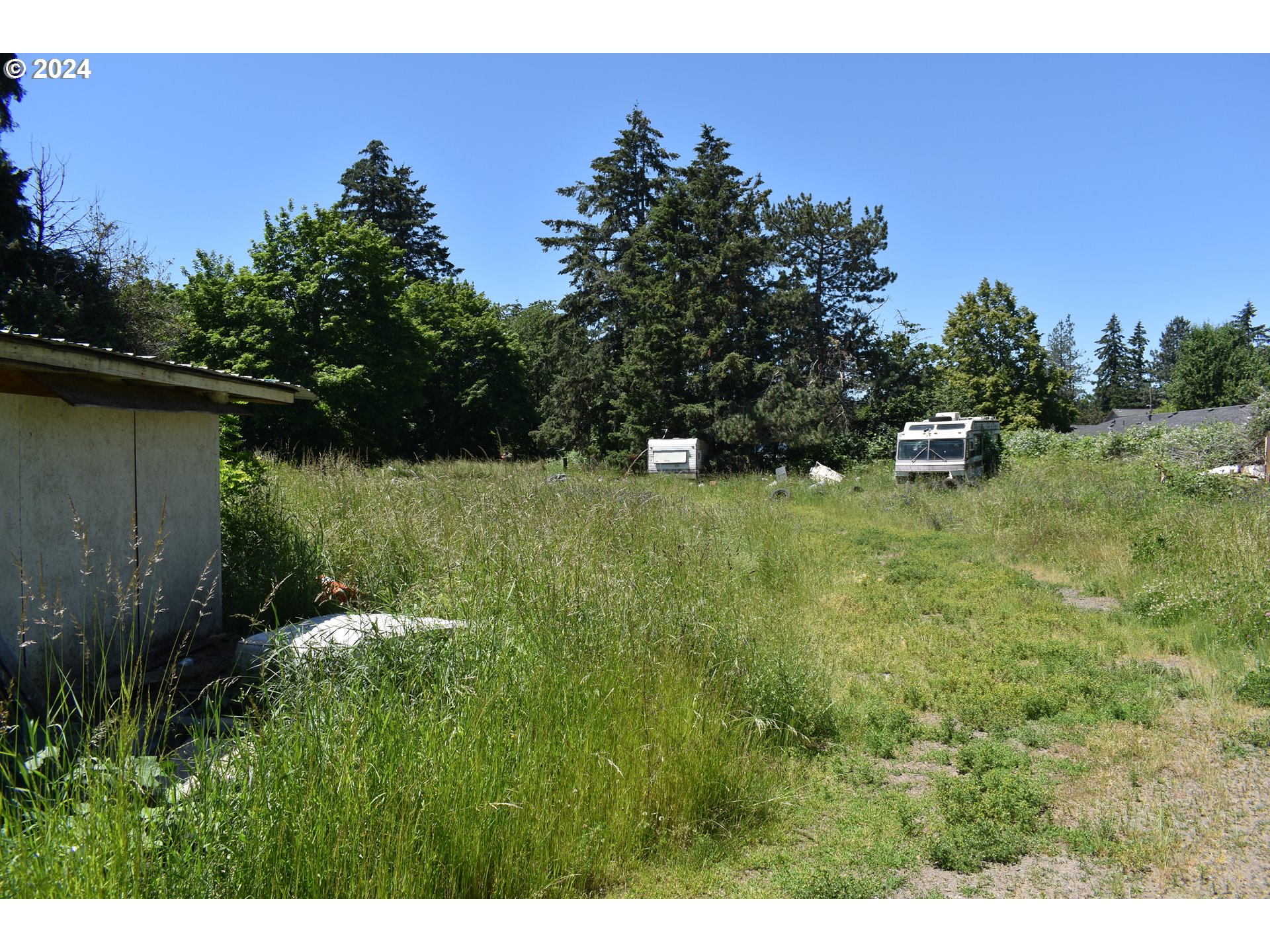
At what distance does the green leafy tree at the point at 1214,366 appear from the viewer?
51.6 meters

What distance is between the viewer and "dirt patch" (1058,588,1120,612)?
804cm

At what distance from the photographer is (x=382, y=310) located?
2898 centimetres

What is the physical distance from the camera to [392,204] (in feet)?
141

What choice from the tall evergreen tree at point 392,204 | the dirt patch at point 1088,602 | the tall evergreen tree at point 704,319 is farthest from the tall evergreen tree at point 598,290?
the dirt patch at point 1088,602

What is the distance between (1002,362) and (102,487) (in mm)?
46620

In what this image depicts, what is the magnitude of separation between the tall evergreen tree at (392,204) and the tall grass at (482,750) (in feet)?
132

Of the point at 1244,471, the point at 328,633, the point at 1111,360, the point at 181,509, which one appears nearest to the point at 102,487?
the point at 181,509

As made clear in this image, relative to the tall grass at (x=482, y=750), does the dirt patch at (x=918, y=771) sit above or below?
below

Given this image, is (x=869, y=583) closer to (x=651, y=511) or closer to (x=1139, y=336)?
(x=651, y=511)

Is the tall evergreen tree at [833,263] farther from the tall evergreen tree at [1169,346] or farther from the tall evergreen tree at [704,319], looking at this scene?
the tall evergreen tree at [1169,346]

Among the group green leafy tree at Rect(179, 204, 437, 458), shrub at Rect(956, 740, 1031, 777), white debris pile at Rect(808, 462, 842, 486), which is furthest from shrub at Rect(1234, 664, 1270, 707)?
green leafy tree at Rect(179, 204, 437, 458)

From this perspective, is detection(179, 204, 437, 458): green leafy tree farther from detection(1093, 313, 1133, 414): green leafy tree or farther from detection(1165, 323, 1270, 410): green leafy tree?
detection(1093, 313, 1133, 414): green leafy tree

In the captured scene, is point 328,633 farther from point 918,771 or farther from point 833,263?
point 833,263

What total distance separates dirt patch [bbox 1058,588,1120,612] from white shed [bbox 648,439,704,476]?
16613 mm
